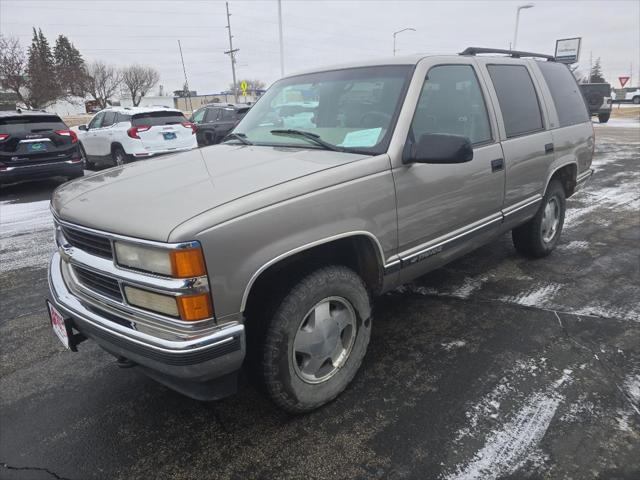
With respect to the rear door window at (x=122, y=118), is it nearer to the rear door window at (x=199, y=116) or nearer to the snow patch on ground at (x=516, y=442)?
the rear door window at (x=199, y=116)

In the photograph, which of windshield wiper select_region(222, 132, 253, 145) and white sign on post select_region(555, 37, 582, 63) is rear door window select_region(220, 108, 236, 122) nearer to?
windshield wiper select_region(222, 132, 253, 145)

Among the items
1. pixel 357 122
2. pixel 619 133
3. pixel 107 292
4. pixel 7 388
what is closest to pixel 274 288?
pixel 107 292

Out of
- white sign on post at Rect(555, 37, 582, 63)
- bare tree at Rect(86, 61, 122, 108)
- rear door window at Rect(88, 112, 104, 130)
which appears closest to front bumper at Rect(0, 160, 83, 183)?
rear door window at Rect(88, 112, 104, 130)

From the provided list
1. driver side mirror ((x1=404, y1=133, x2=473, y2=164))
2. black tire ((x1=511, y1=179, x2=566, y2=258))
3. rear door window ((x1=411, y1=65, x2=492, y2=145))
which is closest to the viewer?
driver side mirror ((x1=404, y1=133, x2=473, y2=164))

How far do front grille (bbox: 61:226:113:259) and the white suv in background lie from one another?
8.85 meters

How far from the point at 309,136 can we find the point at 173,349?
1.65 metres

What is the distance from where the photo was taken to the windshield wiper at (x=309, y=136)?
2.82 metres

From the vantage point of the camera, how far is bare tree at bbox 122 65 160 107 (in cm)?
7088

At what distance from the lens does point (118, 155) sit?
11.4 meters

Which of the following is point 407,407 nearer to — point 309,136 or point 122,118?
point 309,136

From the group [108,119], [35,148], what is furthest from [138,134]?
[35,148]

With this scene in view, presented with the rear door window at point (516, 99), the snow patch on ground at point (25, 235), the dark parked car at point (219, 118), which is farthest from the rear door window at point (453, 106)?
the dark parked car at point (219, 118)

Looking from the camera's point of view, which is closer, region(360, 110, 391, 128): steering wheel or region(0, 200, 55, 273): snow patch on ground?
region(360, 110, 391, 128): steering wheel

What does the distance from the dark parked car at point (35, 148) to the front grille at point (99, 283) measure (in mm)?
7579
